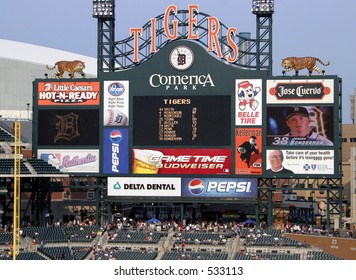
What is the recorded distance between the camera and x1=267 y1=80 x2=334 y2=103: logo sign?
64.1m

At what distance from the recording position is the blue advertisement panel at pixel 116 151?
→ 66.0m

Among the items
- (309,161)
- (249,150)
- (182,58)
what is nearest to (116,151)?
(182,58)

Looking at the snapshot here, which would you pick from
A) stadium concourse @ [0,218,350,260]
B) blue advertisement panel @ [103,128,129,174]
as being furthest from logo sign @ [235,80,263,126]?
blue advertisement panel @ [103,128,129,174]

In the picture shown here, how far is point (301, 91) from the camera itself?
64.2 m

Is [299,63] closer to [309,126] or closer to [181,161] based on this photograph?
[309,126]

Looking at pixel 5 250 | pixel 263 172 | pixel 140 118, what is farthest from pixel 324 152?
pixel 5 250

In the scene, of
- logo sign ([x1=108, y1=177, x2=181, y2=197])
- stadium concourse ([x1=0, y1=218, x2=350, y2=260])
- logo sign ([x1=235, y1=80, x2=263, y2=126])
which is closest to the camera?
stadium concourse ([x1=0, y1=218, x2=350, y2=260])

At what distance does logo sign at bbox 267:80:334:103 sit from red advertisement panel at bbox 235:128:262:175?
9.56ft

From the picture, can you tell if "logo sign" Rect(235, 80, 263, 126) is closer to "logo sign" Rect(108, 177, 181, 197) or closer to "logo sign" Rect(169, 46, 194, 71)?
"logo sign" Rect(169, 46, 194, 71)

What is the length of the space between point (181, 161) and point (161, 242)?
6.89 meters

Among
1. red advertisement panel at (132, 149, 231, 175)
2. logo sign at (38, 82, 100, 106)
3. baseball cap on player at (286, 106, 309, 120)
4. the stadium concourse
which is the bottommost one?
the stadium concourse

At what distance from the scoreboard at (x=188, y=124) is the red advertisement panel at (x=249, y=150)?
77mm

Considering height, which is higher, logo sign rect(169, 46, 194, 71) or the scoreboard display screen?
logo sign rect(169, 46, 194, 71)

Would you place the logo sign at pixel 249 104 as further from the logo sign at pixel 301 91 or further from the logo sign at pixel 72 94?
the logo sign at pixel 72 94
